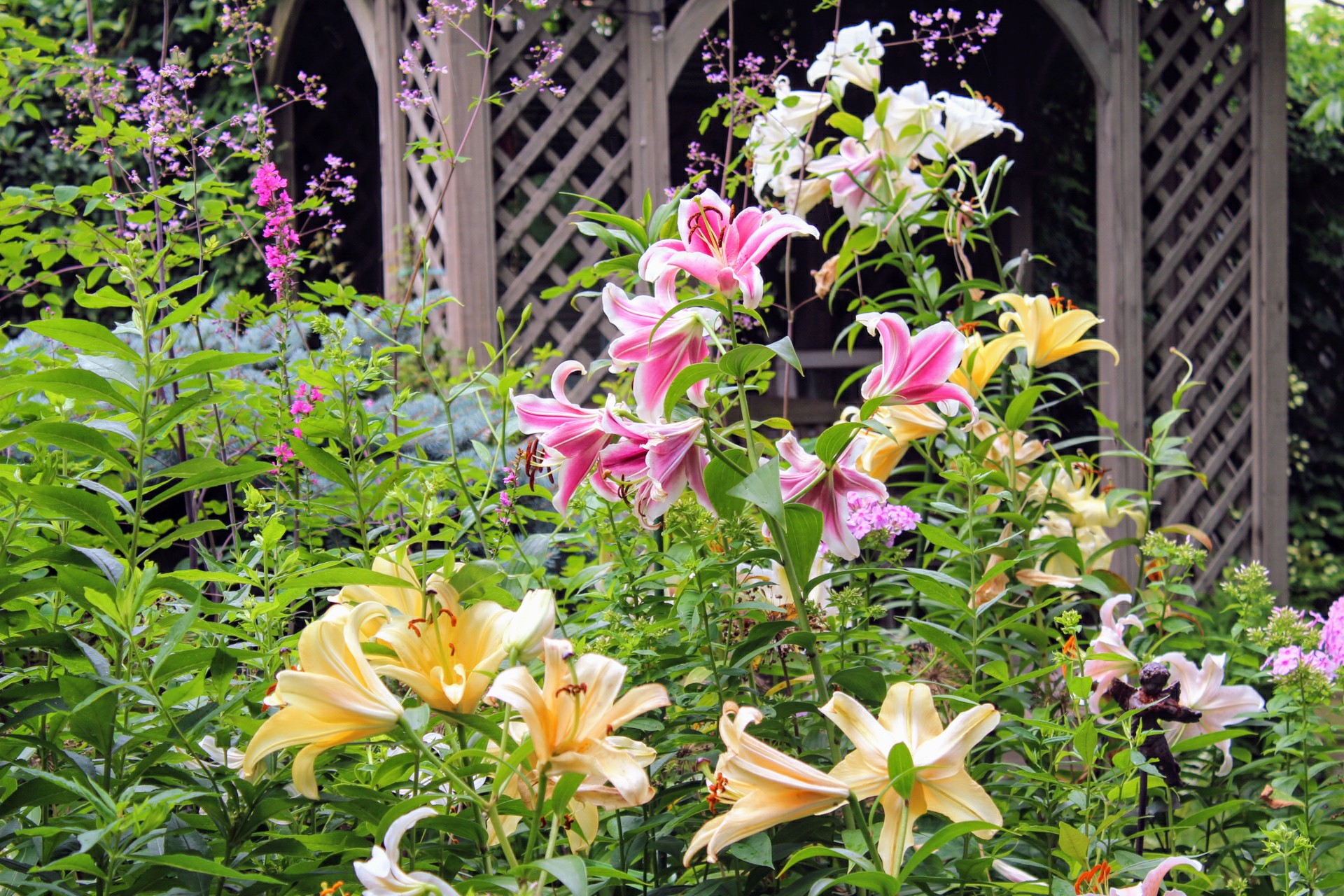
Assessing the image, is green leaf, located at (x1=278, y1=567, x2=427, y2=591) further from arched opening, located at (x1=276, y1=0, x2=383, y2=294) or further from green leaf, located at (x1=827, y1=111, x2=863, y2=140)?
arched opening, located at (x1=276, y1=0, x2=383, y2=294)

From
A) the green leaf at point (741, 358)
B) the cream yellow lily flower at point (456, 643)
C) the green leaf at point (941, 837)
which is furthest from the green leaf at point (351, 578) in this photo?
the green leaf at point (941, 837)

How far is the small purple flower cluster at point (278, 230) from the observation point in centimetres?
131

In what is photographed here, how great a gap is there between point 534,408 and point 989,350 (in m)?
0.61

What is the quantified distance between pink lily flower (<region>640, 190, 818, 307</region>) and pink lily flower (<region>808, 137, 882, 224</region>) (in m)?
0.64

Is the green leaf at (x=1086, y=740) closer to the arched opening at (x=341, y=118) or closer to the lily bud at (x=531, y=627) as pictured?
the lily bud at (x=531, y=627)

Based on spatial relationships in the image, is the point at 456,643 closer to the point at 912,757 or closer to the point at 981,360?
the point at 912,757

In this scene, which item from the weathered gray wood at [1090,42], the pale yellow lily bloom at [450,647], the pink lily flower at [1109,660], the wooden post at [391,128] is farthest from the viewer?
the weathered gray wood at [1090,42]

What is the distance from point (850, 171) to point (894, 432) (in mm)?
466

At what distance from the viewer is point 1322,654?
1082 mm

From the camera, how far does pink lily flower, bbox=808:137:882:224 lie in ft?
4.84

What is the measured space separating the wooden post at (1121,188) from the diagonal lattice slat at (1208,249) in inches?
4.0

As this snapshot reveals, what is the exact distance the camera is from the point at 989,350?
124 cm

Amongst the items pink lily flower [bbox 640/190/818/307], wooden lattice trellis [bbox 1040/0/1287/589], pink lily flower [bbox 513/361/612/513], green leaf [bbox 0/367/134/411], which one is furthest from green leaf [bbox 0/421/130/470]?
wooden lattice trellis [bbox 1040/0/1287/589]

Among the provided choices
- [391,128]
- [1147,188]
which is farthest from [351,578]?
[1147,188]
